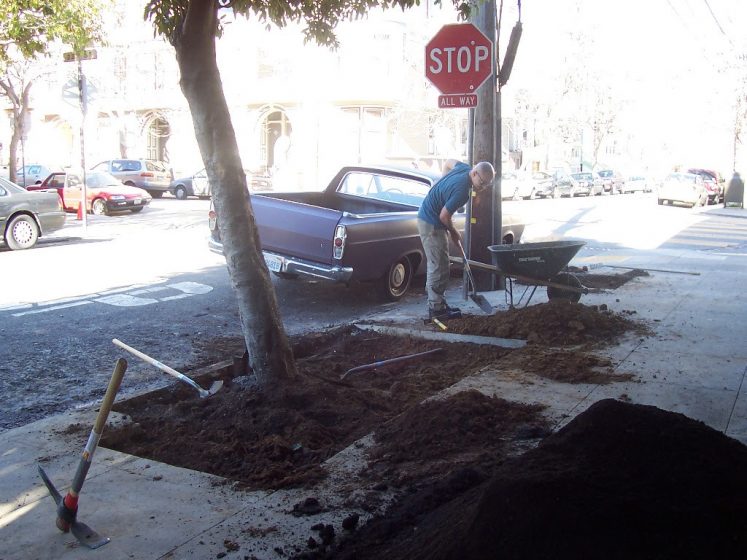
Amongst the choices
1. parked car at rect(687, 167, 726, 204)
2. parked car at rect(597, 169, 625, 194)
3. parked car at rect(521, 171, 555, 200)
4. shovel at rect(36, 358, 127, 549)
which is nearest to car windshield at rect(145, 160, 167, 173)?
parked car at rect(521, 171, 555, 200)

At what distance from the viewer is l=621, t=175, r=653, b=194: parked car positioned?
60.5 metres

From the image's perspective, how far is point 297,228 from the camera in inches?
393

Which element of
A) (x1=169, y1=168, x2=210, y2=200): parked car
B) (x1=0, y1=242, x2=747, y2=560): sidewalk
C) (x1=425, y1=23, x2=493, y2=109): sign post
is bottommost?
(x1=0, y1=242, x2=747, y2=560): sidewalk

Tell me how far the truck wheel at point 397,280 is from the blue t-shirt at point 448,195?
188 centimetres

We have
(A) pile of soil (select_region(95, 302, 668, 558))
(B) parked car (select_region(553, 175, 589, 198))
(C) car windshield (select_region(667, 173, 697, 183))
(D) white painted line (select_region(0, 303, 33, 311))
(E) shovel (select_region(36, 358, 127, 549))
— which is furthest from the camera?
(B) parked car (select_region(553, 175, 589, 198))

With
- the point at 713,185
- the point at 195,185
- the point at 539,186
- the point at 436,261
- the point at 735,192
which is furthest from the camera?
the point at 539,186

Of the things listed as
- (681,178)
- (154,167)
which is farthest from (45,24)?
(681,178)

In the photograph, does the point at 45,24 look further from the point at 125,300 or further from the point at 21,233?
the point at 125,300

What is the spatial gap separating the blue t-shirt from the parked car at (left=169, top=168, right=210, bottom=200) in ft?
89.3

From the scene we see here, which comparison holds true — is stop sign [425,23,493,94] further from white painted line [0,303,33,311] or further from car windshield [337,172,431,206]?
white painted line [0,303,33,311]

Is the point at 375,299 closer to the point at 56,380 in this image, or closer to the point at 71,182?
the point at 56,380

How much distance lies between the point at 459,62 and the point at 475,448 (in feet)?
19.7

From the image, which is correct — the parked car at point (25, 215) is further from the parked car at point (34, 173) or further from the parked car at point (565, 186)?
the parked car at point (565, 186)

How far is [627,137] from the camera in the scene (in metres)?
85.2
